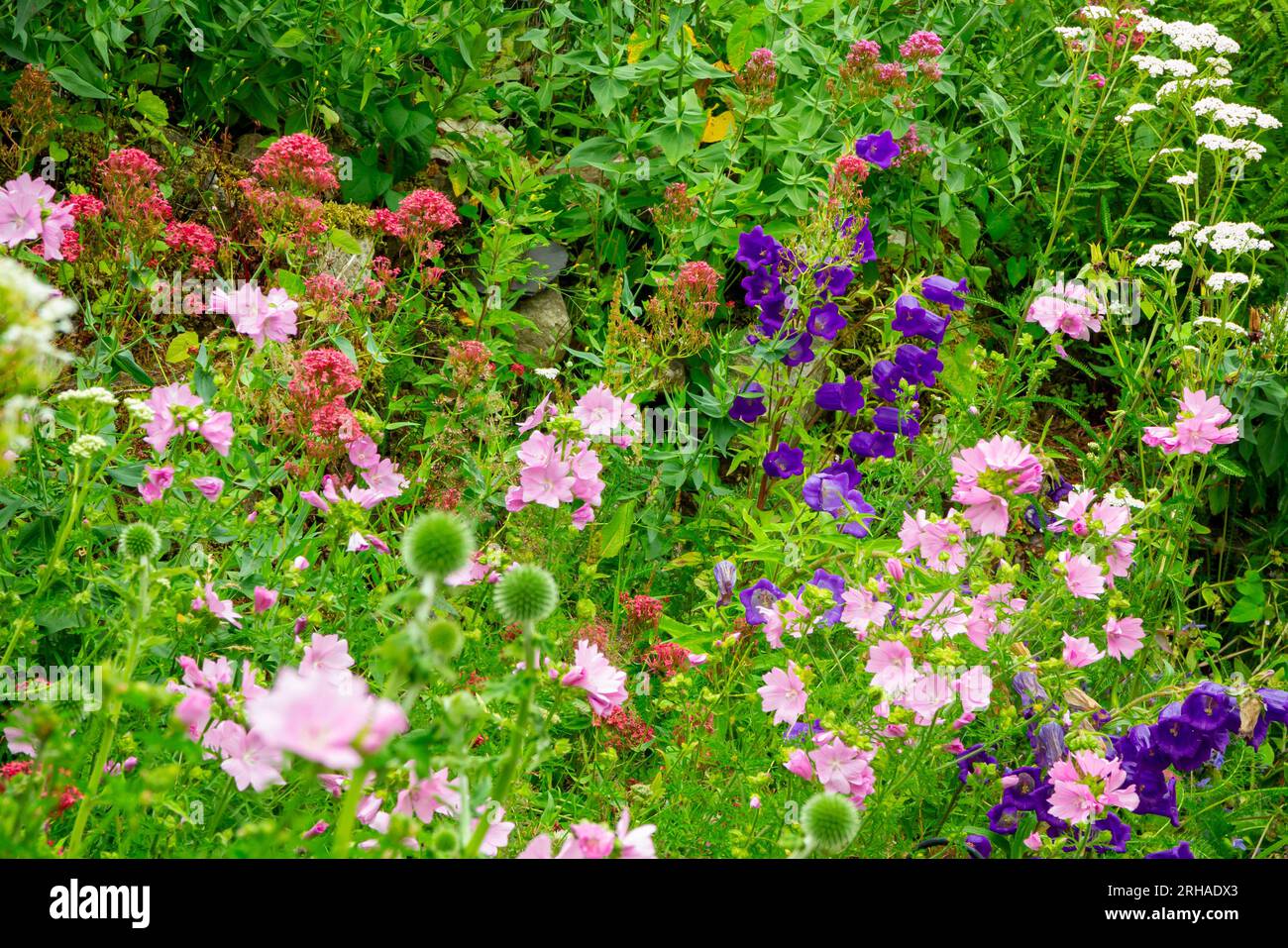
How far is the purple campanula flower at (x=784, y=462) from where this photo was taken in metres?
3.73

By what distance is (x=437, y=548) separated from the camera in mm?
1288

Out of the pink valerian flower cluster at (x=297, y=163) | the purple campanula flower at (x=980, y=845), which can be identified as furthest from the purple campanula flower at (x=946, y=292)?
the pink valerian flower cluster at (x=297, y=163)

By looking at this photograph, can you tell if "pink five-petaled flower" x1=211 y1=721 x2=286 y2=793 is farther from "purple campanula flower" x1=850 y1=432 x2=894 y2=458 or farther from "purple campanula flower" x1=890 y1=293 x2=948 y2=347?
"purple campanula flower" x1=890 y1=293 x2=948 y2=347

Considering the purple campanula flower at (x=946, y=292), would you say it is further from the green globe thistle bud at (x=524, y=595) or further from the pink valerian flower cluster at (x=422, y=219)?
the green globe thistle bud at (x=524, y=595)

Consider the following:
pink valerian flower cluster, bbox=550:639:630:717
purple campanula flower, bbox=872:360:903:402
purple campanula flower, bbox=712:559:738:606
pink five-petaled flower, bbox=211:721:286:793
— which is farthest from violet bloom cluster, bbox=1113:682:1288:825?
pink five-petaled flower, bbox=211:721:286:793

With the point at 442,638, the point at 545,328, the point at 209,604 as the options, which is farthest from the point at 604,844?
the point at 545,328

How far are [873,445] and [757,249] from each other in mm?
771

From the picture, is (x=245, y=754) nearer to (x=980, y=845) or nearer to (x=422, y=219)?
(x=980, y=845)

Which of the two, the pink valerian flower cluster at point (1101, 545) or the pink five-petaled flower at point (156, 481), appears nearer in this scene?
the pink five-petaled flower at point (156, 481)

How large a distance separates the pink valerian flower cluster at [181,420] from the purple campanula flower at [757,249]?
2005 millimetres

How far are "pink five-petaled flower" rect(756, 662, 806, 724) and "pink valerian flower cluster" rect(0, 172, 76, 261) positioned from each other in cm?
187

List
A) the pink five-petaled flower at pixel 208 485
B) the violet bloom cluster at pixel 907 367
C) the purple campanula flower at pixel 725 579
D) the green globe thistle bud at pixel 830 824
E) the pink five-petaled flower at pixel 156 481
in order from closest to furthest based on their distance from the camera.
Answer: the green globe thistle bud at pixel 830 824 < the pink five-petaled flower at pixel 156 481 < the pink five-petaled flower at pixel 208 485 < the purple campanula flower at pixel 725 579 < the violet bloom cluster at pixel 907 367

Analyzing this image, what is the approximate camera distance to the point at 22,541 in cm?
257

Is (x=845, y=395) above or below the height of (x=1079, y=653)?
above
